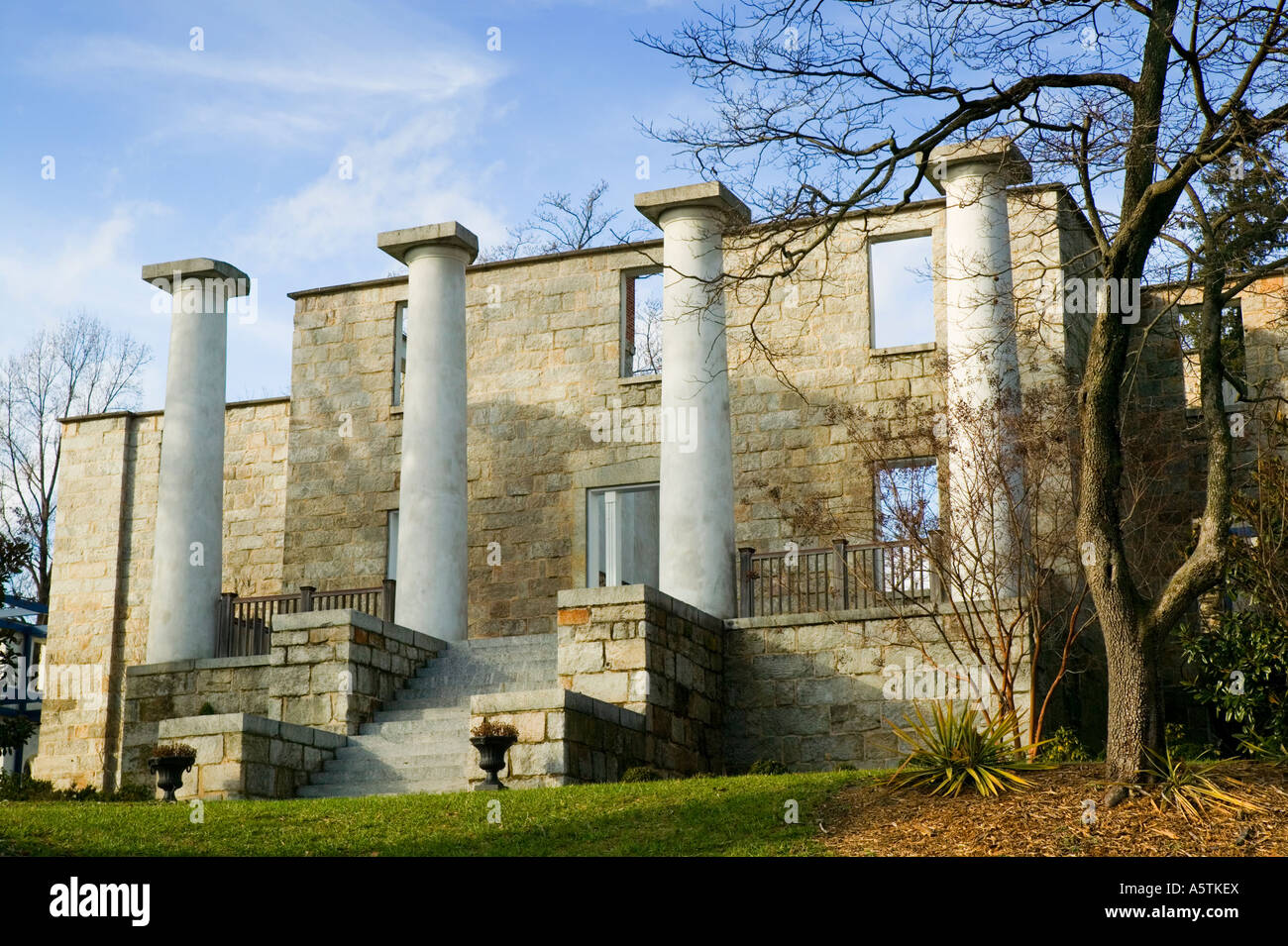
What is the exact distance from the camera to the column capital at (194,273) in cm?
2038

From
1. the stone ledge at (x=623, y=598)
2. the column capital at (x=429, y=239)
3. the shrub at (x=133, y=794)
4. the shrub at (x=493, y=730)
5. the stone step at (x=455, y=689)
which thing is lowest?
the shrub at (x=133, y=794)

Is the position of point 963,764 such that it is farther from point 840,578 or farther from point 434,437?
point 434,437

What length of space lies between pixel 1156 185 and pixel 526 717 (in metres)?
6.65

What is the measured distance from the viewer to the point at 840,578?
17.8 metres

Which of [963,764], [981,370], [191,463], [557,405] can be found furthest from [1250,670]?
[191,463]

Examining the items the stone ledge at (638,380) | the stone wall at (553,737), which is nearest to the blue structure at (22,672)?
the stone ledge at (638,380)

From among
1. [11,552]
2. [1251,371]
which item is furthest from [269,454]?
[1251,371]

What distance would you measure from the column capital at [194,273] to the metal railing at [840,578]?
25.8ft

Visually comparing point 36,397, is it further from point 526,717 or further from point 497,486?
point 526,717

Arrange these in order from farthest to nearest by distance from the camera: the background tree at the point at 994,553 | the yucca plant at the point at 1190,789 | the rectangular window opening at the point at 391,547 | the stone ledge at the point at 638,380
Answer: the rectangular window opening at the point at 391,547 → the stone ledge at the point at 638,380 → the background tree at the point at 994,553 → the yucca plant at the point at 1190,789

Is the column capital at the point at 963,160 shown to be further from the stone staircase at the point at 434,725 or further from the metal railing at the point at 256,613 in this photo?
the metal railing at the point at 256,613

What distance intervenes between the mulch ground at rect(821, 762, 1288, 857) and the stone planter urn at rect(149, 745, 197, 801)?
5.94m

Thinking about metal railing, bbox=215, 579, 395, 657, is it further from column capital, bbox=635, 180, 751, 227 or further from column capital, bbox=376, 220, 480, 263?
column capital, bbox=635, 180, 751, 227

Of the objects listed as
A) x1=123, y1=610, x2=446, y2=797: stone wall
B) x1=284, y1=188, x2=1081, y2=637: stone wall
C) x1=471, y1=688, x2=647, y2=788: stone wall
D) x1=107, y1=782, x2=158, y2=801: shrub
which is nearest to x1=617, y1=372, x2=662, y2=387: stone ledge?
x1=284, y1=188, x2=1081, y2=637: stone wall
